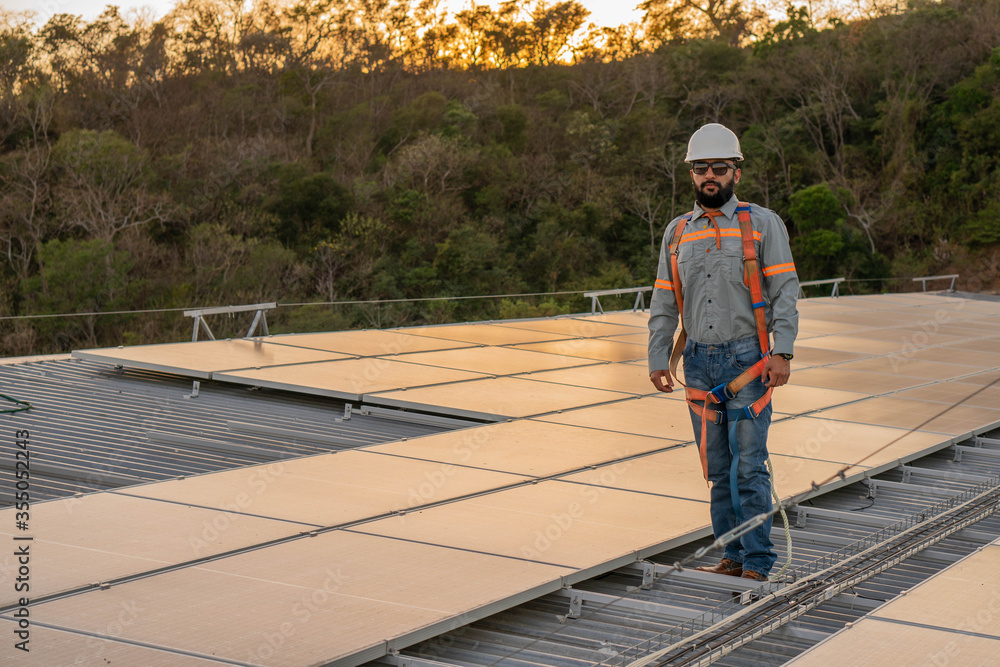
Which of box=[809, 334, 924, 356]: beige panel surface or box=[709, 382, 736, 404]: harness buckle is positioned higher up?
box=[709, 382, 736, 404]: harness buckle

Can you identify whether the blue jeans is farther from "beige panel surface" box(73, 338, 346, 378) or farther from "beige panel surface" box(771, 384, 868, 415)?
"beige panel surface" box(73, 338, 346, 378)

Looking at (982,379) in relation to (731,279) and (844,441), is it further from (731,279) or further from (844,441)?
(731,279)

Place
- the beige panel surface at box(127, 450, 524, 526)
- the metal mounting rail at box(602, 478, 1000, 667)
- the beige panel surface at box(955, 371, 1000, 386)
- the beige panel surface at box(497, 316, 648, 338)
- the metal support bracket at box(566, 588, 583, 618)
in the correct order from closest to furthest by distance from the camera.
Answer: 1. the metal mounting rail at box(602, 478, 1000, 667)
2. the metal support bracket at box(566, 588, 583, 618)
3. the beige panel surface at box(127, 450, 524, 526)
4. the beige panel surface at box(955, 371, 1000, 386)
5. the beige panel surface at box(497, 316, 648, 338)

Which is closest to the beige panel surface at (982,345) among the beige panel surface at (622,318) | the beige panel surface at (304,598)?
the beige panel surface at (622,318)

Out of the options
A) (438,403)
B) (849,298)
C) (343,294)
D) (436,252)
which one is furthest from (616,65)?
(438,403)

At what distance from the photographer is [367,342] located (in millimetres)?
11594

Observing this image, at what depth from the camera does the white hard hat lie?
4.62m

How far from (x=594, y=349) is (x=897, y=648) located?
880 cm

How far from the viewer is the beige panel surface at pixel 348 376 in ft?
28.3

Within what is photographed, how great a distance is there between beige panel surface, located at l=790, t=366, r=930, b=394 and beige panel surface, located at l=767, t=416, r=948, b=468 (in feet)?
6.61

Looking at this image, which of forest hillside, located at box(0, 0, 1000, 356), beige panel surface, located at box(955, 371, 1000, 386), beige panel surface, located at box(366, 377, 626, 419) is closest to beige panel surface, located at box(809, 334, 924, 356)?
beige panel surface, located at box(955, 371, 1000, 386)

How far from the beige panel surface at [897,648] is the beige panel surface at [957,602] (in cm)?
8

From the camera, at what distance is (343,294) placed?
39375mm

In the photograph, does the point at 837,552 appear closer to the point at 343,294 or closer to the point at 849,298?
the point at 849,298
